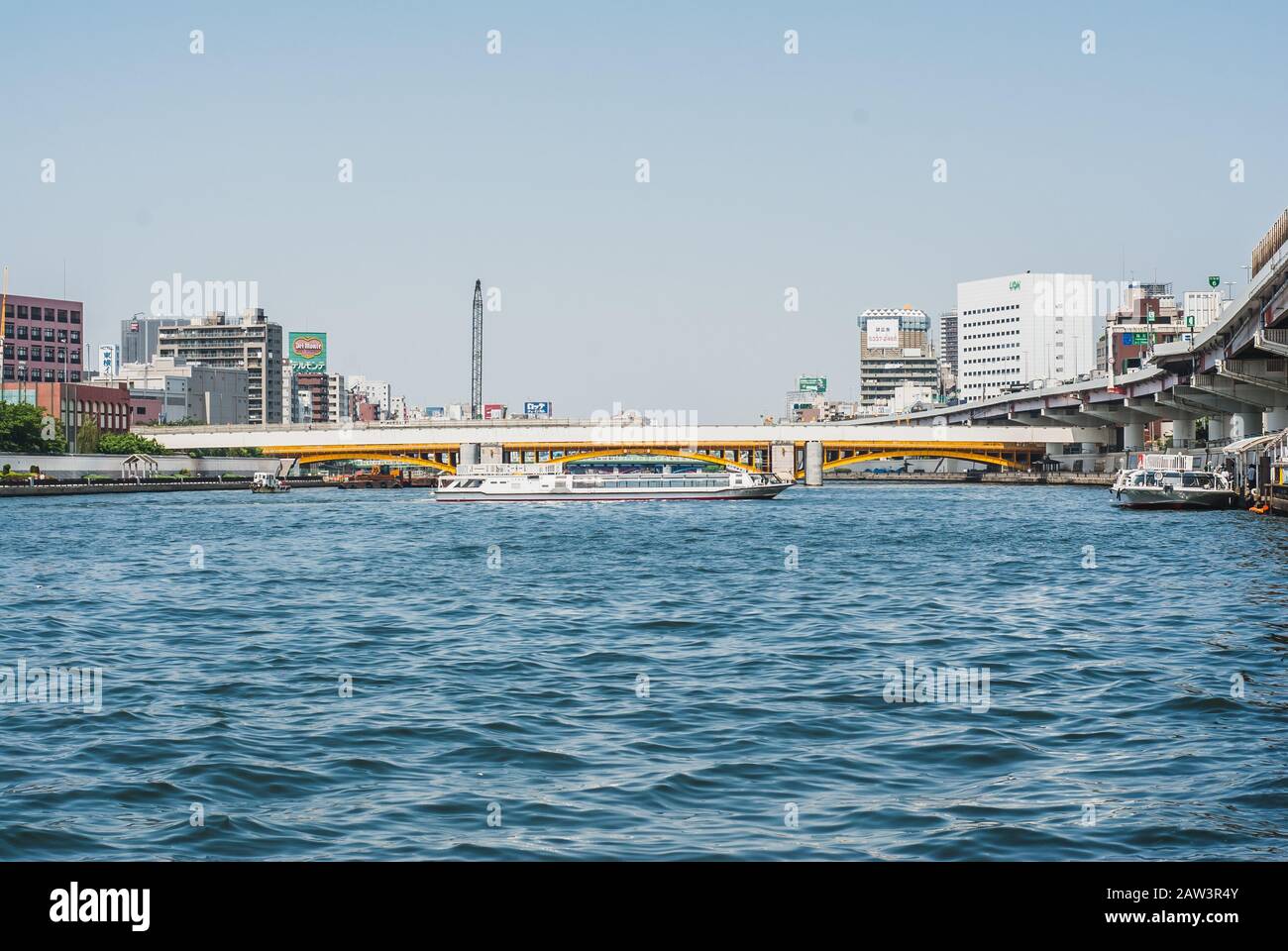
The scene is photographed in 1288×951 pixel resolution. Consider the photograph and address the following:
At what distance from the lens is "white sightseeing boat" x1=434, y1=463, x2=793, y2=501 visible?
427 feet

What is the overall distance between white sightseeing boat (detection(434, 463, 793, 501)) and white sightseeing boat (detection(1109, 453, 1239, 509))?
39.7 m


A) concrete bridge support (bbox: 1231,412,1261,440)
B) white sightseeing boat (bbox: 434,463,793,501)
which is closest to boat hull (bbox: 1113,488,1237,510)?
concrete bridge support (bbox: 1231,412,1261,440)

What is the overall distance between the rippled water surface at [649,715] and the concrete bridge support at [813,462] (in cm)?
12361

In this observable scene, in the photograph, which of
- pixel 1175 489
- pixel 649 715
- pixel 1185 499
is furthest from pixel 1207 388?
pixel 649 715

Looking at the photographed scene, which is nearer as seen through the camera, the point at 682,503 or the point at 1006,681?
the point at 1006,681

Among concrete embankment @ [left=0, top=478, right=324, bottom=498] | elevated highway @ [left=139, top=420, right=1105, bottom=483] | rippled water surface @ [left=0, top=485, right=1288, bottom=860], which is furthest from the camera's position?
elevated highway @ [left=139, top=420, right=1105, bottom=483]

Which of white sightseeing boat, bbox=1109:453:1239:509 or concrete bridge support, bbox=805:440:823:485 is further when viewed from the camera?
concrete bridge support, bbox=805:440:823:485

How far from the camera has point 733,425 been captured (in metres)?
159

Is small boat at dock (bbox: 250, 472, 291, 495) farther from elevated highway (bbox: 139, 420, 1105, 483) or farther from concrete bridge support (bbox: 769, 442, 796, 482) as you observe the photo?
concrete bridge support (bbox: 769, 442, 796, 482)

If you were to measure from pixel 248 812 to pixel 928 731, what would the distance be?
28.0ft

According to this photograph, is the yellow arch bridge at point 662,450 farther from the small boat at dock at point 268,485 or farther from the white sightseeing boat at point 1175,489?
the white sightseeing boat at point 1175,489

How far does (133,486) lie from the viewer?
5728 inches
